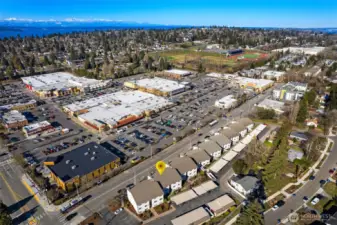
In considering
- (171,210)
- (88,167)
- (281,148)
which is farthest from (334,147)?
(88,167)

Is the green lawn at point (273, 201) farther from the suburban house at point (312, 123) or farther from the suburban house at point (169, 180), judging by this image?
the suburban house at point (312, 123)

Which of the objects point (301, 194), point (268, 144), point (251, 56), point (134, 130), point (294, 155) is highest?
point (251, 56)

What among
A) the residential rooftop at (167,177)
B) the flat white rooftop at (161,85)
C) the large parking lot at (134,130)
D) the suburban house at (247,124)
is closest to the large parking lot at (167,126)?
the large parking lot at (134,130)

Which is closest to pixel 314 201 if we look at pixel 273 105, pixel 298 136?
pixel 298 136

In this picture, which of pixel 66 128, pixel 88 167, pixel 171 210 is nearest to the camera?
pixel 171 210

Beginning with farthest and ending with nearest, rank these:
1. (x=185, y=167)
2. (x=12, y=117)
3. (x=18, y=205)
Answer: (x=12, y=117)
(x=185, y=167)
(x=18, y=205)

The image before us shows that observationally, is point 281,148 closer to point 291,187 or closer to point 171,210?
point 291,187

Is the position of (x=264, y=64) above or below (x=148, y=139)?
above

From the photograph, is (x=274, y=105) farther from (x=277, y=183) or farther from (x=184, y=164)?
(x=184, y=164)
